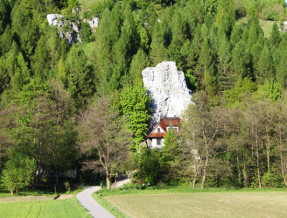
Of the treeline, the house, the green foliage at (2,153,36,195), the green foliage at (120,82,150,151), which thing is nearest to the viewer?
the green foliage at (2,153,36,195)

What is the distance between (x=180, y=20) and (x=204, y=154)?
50079 millimetres

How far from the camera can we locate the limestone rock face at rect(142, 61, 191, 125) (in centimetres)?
7088

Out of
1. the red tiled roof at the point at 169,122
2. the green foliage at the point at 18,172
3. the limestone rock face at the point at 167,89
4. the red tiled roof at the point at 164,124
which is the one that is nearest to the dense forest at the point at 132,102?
the green foliage at the point at 18,172

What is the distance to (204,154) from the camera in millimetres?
47500

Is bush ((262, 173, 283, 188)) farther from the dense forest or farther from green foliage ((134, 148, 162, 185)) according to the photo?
green foliage ((134, 148, 162, 185))

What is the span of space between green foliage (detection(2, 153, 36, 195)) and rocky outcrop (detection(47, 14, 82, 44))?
6019 centimetres

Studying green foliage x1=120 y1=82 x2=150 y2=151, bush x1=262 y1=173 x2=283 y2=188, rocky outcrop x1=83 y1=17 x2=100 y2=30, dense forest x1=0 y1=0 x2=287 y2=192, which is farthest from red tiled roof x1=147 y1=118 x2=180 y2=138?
rocky outcrop x1=83 y1=17 x2=100 y2=30

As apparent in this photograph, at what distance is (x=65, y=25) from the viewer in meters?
101

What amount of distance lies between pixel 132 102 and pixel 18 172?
2600cm

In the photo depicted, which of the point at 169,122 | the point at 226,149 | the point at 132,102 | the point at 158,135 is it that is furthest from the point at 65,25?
the point at 226,149

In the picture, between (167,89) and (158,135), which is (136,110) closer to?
(158,135)

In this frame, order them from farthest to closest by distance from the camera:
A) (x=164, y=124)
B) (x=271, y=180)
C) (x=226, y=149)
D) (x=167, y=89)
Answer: (x=167, y=89) < (x=164, y=124) < (x=226, y=149) < (x=271, y=180)

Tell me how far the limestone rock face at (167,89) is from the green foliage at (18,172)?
30966 millimetres

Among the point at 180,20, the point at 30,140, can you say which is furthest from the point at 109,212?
the point at 180,20
